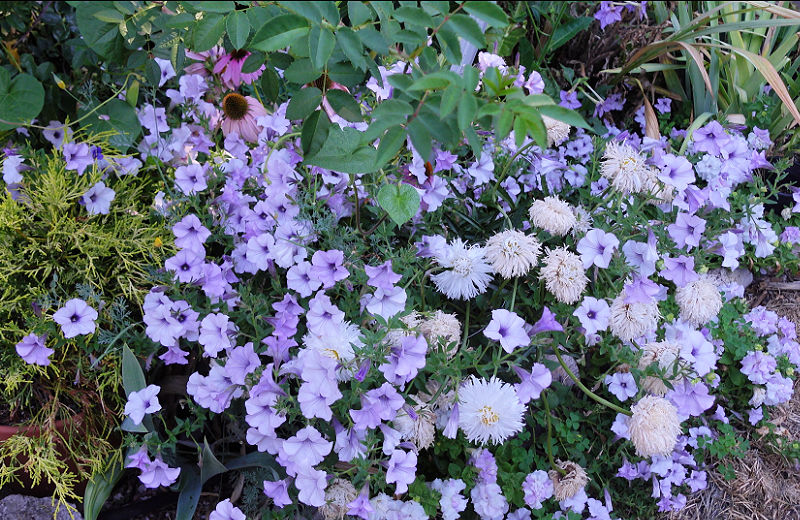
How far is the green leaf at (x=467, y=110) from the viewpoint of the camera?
36.9 inches

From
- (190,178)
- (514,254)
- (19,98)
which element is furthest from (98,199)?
(514,254)

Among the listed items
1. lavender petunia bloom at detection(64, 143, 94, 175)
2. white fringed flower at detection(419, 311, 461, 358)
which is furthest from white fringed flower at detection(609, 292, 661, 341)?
lavender petunia bloom at detection(64, 143, 94, 175)

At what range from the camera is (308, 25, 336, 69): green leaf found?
102cm

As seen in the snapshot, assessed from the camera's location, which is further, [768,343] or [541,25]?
[541,25]

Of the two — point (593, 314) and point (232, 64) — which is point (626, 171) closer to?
point (593, 314)

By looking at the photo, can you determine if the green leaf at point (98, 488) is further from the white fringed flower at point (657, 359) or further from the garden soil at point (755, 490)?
the garden soil at point (755, 490)

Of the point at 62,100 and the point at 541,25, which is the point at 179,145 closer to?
the point at 62,100

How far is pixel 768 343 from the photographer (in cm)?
187

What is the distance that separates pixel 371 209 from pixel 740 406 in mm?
1156

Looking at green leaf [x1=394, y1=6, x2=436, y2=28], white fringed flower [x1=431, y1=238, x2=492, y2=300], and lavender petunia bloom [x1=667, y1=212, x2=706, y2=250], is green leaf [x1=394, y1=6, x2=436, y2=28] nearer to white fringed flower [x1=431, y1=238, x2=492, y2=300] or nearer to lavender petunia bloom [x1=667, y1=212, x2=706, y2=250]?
white fringed flower [x1=431, y1=238, x2=492, y2=300]

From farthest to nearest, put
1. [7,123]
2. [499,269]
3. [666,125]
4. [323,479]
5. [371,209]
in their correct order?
[666,125]
[7,123]
[371,209]
[499,269]
[323,479]

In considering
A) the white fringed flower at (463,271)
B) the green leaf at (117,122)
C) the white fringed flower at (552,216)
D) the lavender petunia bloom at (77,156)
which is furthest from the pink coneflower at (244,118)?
the white fringed flower at (552,216)

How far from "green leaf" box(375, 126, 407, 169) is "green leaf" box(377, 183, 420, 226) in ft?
0.67

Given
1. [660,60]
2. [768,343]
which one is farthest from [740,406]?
[660,60]
